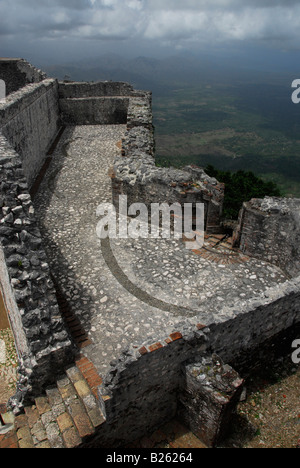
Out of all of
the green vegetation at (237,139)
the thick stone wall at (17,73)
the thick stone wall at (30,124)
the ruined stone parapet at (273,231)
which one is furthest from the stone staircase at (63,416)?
the green vegetation at (237,139)

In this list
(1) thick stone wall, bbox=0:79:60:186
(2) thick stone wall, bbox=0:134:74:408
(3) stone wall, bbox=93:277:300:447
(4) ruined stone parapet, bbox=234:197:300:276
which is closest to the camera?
(3) stone wall, bbox=93:277:300:447

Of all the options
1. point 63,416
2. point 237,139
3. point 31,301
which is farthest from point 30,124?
point 237,139

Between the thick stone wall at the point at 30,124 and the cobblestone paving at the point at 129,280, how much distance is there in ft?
7.42

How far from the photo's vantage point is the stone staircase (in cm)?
397

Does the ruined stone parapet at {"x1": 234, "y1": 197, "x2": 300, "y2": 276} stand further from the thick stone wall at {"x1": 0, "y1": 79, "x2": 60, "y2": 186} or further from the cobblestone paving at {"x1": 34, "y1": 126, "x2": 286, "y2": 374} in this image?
the thick stone wall at {"x1": 0, "y1": 79, "x2": 60, "y2": 186}

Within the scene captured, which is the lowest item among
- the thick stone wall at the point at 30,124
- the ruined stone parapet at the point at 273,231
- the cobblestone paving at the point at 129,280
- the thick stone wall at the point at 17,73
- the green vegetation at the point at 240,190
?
the green vegetation at the point at 240,190

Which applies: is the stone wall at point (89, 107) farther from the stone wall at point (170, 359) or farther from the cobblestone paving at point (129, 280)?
the stone wall at point (170, 359)

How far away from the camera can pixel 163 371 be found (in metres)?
4.21

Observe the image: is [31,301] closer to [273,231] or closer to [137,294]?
[137,294]

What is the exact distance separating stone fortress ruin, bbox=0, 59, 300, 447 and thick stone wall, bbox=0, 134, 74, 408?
18 millimetres

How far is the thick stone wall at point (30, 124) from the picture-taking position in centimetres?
949

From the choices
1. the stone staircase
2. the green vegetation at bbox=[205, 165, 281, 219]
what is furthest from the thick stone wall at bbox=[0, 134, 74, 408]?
the green vegetation at bbox=[205, 165, 281, 219]

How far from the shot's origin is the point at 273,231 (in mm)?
6879

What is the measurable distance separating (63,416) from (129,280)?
2.79 meters
